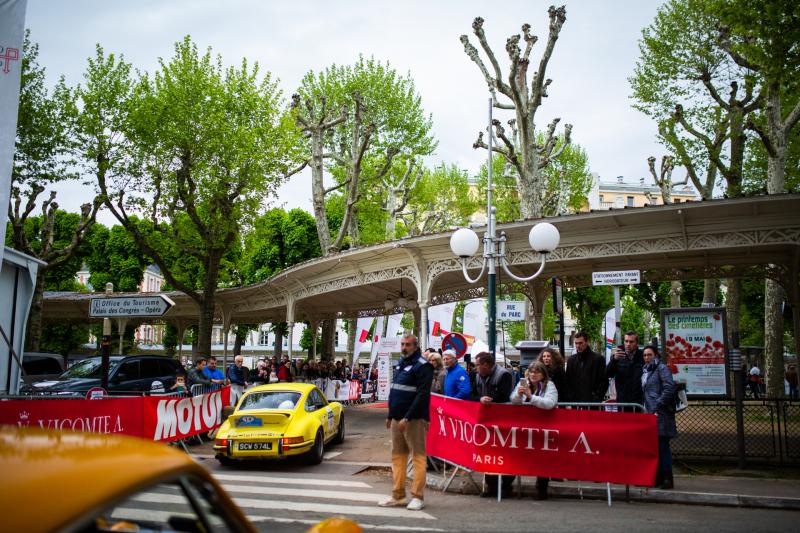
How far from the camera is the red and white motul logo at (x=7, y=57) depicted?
7438 mm

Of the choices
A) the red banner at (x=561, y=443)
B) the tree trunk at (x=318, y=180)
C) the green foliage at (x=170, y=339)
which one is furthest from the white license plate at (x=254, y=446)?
the green foliage at (x=170, y=339)

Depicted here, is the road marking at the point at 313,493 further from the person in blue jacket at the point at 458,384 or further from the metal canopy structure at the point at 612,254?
the metal canopy structure at the point at 612,254

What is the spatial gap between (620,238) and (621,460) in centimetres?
933

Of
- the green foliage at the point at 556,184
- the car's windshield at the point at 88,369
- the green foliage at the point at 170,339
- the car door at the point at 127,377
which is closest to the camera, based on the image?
the car's windshield at the point at 88,369

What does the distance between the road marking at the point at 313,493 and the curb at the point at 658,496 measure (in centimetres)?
134

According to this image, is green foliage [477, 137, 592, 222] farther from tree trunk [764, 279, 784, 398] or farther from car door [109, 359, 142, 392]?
car door [109, 359, 142, 392]

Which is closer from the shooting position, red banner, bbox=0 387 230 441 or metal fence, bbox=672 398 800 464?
red banner, bbox=0 387 230 441

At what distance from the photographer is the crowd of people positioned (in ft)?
27.6

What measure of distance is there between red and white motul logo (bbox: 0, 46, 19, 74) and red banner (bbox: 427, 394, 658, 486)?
7.33 metres

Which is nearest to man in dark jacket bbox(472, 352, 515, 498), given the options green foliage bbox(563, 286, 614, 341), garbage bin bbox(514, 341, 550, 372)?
garbage bin bbox(514, 341, 550, 372)

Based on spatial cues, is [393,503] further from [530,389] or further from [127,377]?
[127,377]

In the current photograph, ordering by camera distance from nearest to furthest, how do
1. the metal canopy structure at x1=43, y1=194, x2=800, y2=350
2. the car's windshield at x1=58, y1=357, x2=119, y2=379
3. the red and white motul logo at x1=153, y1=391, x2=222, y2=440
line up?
the red and white motul logo at x1=153, y1=391, x2=222, y2=440, the metal canopy structure at x1=43, y1=194, x2=800, y2=350, the car's windshield at x1=58, y1=357, x2=119, y2=379

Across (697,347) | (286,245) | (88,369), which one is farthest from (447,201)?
(697,347)

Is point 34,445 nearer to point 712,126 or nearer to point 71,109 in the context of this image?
point 71,109
